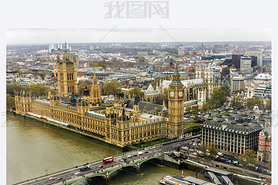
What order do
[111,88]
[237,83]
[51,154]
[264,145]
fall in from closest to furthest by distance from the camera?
[264,145], [51,154], [237,83], [111,88]

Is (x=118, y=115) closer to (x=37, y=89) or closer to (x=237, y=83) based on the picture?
(x=37, y=89)

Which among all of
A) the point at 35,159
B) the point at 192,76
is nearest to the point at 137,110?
the point at 35,159

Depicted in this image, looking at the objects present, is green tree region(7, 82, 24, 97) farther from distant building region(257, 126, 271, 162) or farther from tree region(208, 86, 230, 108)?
distant building region(257, 126, 271, 162)

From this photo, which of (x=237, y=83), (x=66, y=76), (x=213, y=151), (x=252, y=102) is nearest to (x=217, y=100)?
(x=237, y=83)

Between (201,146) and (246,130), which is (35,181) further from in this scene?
(246,130)

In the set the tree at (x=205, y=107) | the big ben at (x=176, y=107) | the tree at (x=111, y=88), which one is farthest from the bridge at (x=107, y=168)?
the tree at (x=111, y=88)

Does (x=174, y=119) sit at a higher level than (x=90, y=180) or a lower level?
higher
